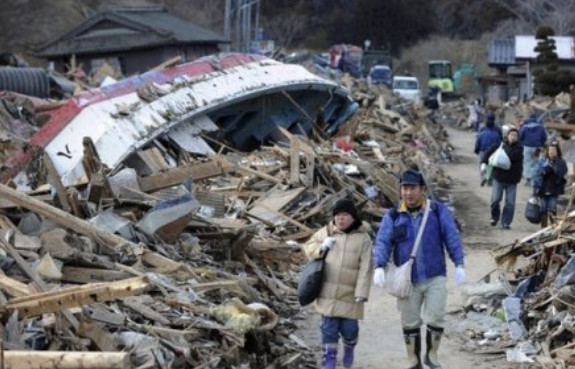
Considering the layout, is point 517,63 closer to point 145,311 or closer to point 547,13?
point 547,13

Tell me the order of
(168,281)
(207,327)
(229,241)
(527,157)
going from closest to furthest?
(207,327), (168,281), (229,241), (527,157)

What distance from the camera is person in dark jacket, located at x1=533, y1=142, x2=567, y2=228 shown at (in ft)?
49.5

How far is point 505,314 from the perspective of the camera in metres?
9.78

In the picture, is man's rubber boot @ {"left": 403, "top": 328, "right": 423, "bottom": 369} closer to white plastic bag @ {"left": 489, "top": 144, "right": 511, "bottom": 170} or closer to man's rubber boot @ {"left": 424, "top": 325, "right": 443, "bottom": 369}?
man's rubber boot @ {"left": 424, "top": 325, "right": 443, "bottom": 369}

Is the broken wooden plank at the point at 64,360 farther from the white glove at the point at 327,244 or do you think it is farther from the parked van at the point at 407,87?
the parked van at the point at 407,87

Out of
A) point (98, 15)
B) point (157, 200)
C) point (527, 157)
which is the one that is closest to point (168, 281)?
point (157, 200)

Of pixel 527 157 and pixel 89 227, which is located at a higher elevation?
pixel 89 227

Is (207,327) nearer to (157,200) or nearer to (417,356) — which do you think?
(417,356)

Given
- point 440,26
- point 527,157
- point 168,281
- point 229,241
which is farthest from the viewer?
point 440,26

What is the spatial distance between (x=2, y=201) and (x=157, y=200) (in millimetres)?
2220

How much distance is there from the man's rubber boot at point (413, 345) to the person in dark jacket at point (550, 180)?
23.4 feet

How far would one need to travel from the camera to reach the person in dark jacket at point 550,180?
1509 centimetres

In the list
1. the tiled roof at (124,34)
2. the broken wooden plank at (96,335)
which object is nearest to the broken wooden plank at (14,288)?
the broken wooden plank at (96,335)

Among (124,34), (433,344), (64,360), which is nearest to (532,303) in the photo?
(433,344)
